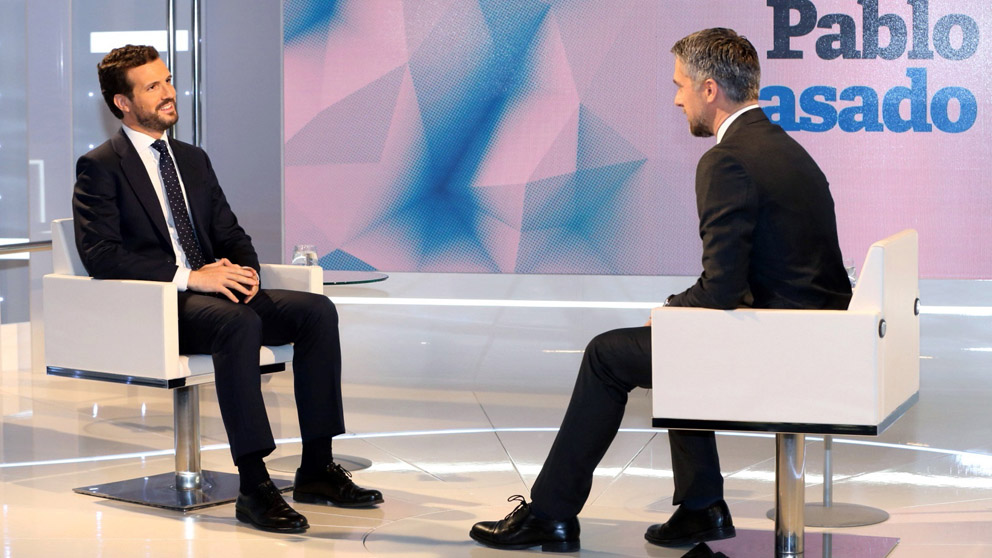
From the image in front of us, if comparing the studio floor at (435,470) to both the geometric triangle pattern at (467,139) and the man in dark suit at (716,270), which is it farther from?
the geometric triangle pattern at (467,139)

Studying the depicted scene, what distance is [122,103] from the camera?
3574mm

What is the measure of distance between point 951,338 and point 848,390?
Result: 5.30 meters

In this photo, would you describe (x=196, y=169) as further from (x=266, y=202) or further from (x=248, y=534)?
(x=266, y=202)

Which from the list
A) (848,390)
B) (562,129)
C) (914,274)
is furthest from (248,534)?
(562,129)

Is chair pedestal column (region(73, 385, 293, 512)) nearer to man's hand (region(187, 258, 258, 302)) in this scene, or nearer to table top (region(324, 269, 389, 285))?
man's hand (region(187, 258, 258, 302))

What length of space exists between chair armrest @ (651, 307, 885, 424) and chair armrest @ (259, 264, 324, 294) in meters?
1.45

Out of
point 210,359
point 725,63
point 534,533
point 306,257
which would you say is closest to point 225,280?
point 210,359

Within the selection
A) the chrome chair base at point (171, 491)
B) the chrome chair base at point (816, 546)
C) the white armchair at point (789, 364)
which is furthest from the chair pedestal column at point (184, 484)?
the white armchair at point (789, 364)

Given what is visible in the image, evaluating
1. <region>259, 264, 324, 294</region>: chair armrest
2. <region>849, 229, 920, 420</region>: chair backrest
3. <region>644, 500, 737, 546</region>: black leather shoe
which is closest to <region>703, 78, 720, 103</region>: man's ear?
<region>849, 229, 920, 420</region>: chair backrest

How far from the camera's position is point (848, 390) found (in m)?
2.50

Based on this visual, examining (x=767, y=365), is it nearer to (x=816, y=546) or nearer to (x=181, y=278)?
(x=816, y=546)

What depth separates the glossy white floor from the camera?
10.2 feet

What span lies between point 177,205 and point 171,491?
0.84 meters

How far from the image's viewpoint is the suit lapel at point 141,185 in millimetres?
3490
